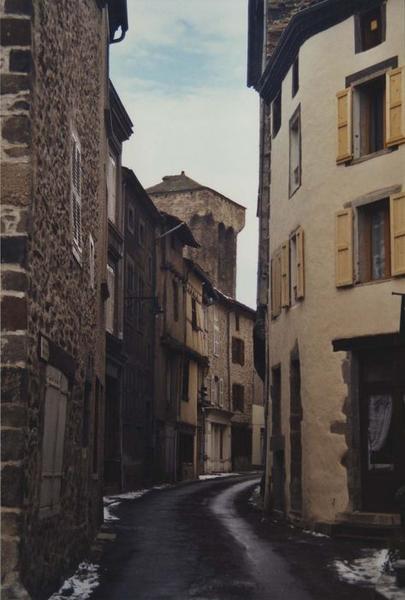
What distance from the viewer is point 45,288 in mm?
8727

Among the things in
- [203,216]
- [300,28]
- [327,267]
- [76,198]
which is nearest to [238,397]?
[203,216]

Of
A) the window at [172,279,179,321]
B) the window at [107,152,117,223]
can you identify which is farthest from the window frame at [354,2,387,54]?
the window at [172,279,179,321]

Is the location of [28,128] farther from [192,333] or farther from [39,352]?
[192,333]

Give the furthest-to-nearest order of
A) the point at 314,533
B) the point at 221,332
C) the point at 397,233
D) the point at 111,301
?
the point at 221,332
the point at 111,301
the point at 314,533
the point at 397,233

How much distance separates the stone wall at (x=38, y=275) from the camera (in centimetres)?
745

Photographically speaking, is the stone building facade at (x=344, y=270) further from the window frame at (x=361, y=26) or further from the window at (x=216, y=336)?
the window at (x=216, y=336)

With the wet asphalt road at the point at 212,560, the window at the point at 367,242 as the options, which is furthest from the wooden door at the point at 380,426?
the wet asphalt road at the point at 212,560

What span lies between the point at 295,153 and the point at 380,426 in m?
6.16

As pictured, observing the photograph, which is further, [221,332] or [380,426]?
[221,332]

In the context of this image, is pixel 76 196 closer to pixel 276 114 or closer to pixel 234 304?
pixel 276 114

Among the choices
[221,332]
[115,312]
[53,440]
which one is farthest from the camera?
[221,332]

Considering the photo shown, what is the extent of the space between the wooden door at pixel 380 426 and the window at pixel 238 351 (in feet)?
121

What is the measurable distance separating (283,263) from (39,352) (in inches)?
470

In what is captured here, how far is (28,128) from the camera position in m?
7.77
